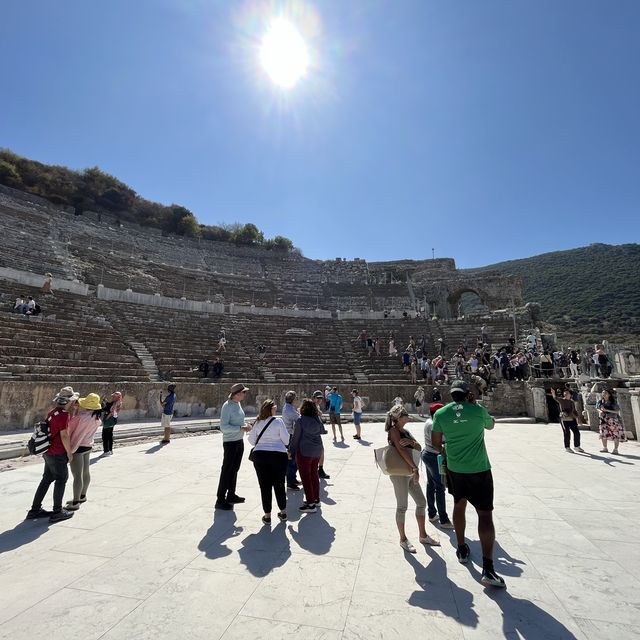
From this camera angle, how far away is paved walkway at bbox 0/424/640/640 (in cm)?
227

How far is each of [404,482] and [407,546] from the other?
539 mm

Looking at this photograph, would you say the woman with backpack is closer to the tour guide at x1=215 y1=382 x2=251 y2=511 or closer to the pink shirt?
the pink shirt

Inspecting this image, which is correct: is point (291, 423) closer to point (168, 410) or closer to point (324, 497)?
point (324, 497)

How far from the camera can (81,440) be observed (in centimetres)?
455

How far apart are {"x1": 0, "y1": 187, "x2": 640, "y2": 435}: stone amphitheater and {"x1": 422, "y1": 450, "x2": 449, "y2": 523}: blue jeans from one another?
7521mm

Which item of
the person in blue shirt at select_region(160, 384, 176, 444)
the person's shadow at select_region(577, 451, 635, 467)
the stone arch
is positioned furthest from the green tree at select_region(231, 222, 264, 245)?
the person's shadow at select_region(577, 451, 635, 467)

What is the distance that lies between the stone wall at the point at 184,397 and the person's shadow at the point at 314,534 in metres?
6.62

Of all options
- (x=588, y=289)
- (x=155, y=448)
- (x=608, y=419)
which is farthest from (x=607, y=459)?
(x=588, y=289)

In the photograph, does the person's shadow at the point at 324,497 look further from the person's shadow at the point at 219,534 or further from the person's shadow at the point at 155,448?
the person's shadow at the point at 155,448

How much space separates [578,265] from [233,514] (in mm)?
78958

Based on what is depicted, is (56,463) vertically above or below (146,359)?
below

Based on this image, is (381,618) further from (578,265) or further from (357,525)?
(578,265)

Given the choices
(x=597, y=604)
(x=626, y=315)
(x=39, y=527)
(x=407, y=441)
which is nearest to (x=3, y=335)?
(x=39, y=527)

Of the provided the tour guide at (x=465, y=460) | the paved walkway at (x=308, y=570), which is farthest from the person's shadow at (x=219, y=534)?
the tour guide at (x=465, y=460)
